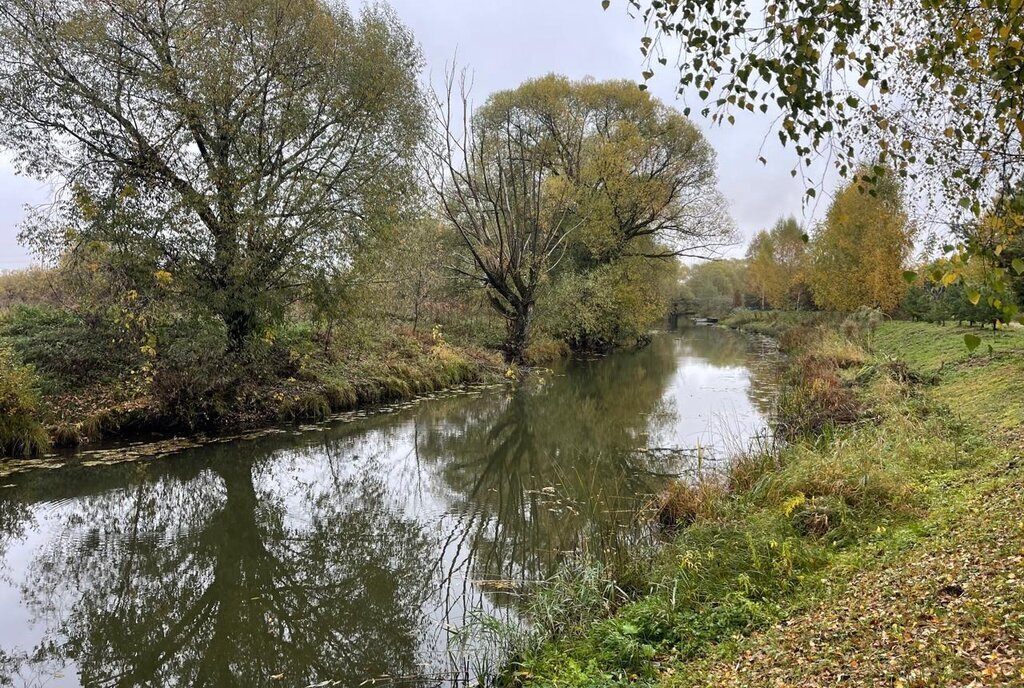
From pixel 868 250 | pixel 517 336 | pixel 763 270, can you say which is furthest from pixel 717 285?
pixel 517 336

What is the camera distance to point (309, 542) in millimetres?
7098

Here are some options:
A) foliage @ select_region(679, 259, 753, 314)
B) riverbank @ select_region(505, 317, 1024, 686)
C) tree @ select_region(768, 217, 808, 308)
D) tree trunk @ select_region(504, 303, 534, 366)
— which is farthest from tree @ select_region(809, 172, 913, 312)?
foliage @ select_region(679, 259, 753, 314)

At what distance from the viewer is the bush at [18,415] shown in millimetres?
9406

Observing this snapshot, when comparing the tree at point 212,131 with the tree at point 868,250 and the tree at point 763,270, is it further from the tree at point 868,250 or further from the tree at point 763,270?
the tree at point 763,270

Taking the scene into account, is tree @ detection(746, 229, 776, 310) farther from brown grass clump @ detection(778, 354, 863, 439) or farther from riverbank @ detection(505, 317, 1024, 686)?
riverbank @ detection(505, 317, 1024, 686)

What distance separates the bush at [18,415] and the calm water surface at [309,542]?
108 centimetres

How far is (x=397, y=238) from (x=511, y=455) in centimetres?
732

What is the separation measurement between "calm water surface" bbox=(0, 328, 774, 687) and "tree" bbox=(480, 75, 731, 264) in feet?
53.5

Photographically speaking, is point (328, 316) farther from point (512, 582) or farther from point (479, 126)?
point (479, 126)

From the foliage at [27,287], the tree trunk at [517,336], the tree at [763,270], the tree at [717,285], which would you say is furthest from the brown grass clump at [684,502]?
the tree at [717,285]

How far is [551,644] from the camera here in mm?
4223

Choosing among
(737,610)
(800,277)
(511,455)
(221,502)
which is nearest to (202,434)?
(221,502)

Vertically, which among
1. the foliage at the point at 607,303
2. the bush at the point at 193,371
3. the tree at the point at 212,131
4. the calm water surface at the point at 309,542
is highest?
the tree at the point at 212,131

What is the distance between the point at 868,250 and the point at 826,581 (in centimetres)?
2961
